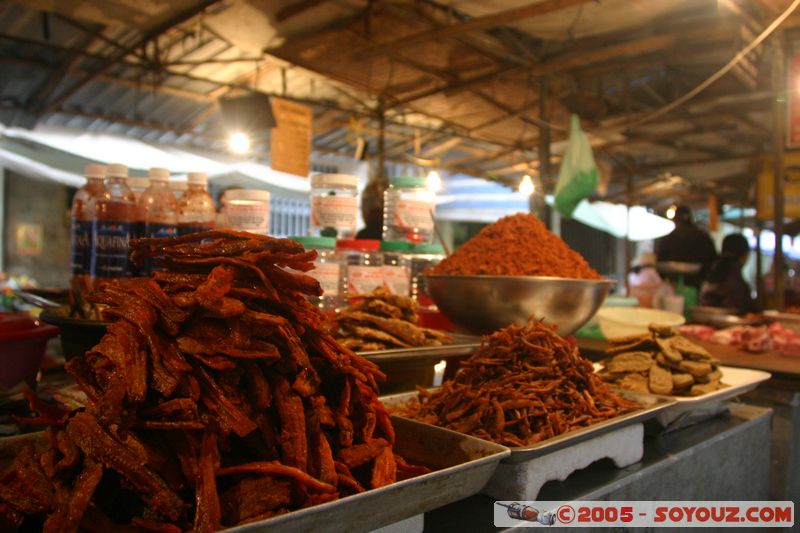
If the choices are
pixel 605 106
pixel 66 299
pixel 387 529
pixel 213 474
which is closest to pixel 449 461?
pixel 387 529

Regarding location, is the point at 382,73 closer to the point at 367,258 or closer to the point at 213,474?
the point at 367,258

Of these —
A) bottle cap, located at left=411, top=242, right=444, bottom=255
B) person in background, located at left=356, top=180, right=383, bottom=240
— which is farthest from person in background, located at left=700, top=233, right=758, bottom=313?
bottle cap, located at left=411, top=242, right=444, bottom=255

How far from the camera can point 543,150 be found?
230 inches

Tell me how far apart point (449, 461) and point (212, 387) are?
1.67 ft

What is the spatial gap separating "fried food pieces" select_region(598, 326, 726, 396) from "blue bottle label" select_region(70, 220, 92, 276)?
67.0 inches

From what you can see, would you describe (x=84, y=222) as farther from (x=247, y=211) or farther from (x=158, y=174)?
(x=247, y=211)

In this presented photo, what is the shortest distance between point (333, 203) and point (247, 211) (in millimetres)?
358

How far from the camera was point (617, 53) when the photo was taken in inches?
177

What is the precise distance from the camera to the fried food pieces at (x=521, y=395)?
51.9 inches

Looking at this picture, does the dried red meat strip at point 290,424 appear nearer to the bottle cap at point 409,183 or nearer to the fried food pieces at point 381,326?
the fried food pieces at point 381,326

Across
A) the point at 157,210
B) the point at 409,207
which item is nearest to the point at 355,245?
the point at 409,207

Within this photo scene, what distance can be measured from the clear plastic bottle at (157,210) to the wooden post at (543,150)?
14.1ft

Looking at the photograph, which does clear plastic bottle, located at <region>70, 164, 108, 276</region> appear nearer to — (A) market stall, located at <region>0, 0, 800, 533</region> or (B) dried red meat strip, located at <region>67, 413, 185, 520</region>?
(A) market stall, located at <region>0, 0, 800, 533</region>

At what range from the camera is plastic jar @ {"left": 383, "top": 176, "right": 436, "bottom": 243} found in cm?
238
